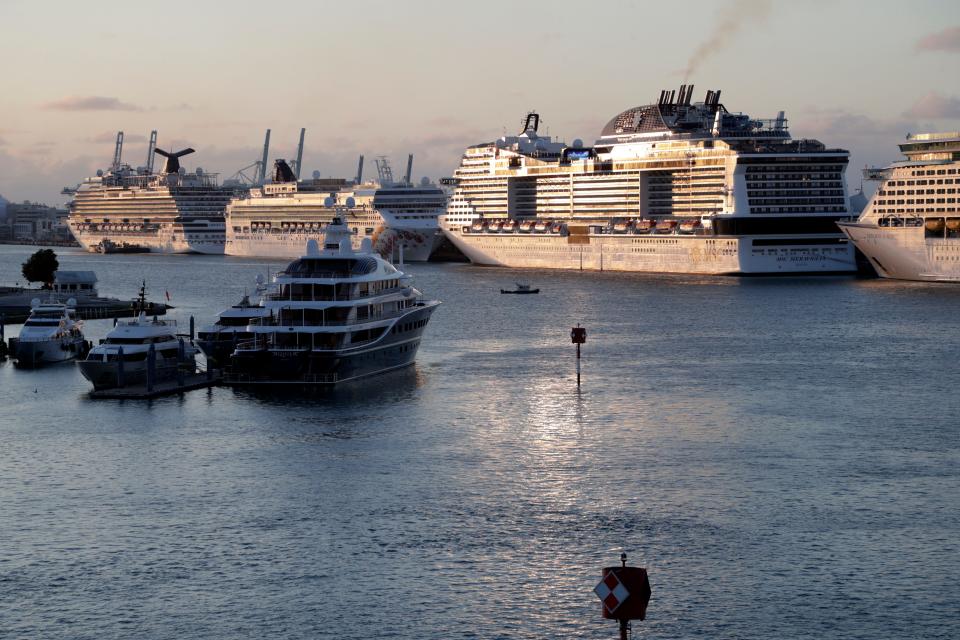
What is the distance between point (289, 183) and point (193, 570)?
171m

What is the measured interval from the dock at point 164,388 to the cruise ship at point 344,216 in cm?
10414

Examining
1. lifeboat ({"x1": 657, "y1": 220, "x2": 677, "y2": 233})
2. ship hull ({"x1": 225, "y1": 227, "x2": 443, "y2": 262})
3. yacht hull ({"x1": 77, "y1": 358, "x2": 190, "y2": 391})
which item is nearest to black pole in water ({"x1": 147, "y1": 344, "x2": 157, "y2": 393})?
yacht hull ({"x1": 77, "y1": 358, "x2": 190, "y2": 391})

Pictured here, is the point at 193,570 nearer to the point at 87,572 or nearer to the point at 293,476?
the point at 87,572

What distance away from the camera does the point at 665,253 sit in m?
123

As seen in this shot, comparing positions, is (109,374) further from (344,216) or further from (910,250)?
(344,216)

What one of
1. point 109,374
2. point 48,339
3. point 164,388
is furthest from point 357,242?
point 164,388

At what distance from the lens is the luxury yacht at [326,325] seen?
170 ft

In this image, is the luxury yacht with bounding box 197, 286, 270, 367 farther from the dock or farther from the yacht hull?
the yacht hull

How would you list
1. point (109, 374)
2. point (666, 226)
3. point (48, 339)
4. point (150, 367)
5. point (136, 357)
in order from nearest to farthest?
point (150, 367) < point (109, 374) < point (136, 357) < point (48, 339) < point (666, 226)

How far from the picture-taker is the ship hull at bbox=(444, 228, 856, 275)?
11575 centimetres

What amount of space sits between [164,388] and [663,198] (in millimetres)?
85661

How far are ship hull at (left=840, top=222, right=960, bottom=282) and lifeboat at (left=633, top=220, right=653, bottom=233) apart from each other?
967 inches

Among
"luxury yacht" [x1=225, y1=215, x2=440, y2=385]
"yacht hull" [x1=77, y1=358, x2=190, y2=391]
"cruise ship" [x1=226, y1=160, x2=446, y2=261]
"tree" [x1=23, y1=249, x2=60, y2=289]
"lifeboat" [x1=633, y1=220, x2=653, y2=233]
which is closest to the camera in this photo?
"yacht hull" [x1=77, y1=358, x2=190, y2=391]

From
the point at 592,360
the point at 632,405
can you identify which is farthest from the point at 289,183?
the point at 632,405
